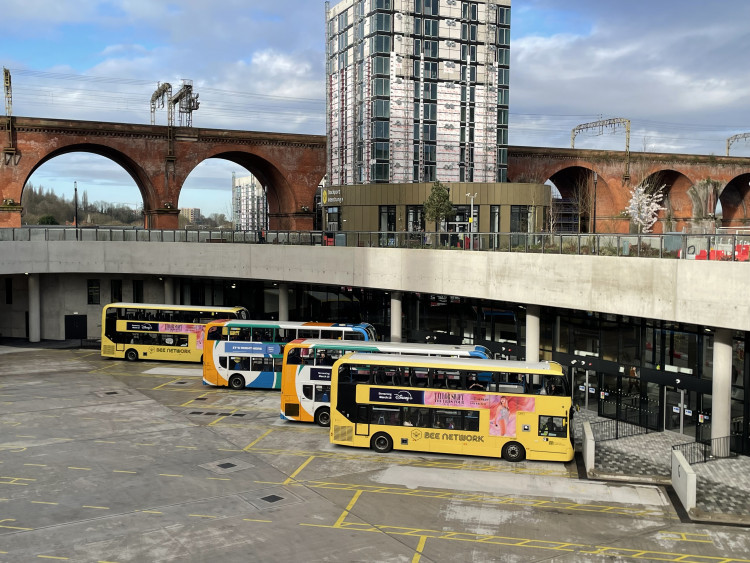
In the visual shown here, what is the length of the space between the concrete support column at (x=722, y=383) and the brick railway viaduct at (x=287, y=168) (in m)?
23.3

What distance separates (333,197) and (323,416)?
3240cm

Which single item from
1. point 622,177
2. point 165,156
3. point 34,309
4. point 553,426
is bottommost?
point 553,426

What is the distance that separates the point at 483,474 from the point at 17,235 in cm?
3835

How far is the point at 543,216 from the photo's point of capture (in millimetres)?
56875

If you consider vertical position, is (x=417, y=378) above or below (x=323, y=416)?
above

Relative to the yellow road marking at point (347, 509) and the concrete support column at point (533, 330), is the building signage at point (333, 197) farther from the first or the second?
the yellow road marking at point (347, 509)

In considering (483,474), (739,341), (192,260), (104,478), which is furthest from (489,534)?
(192,260)

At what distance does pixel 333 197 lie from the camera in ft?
194

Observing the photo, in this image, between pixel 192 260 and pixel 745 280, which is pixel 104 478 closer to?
pixel 745 280

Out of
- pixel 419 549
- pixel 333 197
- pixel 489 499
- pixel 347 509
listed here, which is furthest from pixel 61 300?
pixel 419 549

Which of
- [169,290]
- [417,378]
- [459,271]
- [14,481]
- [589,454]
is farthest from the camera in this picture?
[169,290]

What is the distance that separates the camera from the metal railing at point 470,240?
83.0 ft

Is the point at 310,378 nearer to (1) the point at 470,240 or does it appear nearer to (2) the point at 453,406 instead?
(2) the point at 453,406

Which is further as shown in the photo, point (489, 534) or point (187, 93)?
point (187, 93)
